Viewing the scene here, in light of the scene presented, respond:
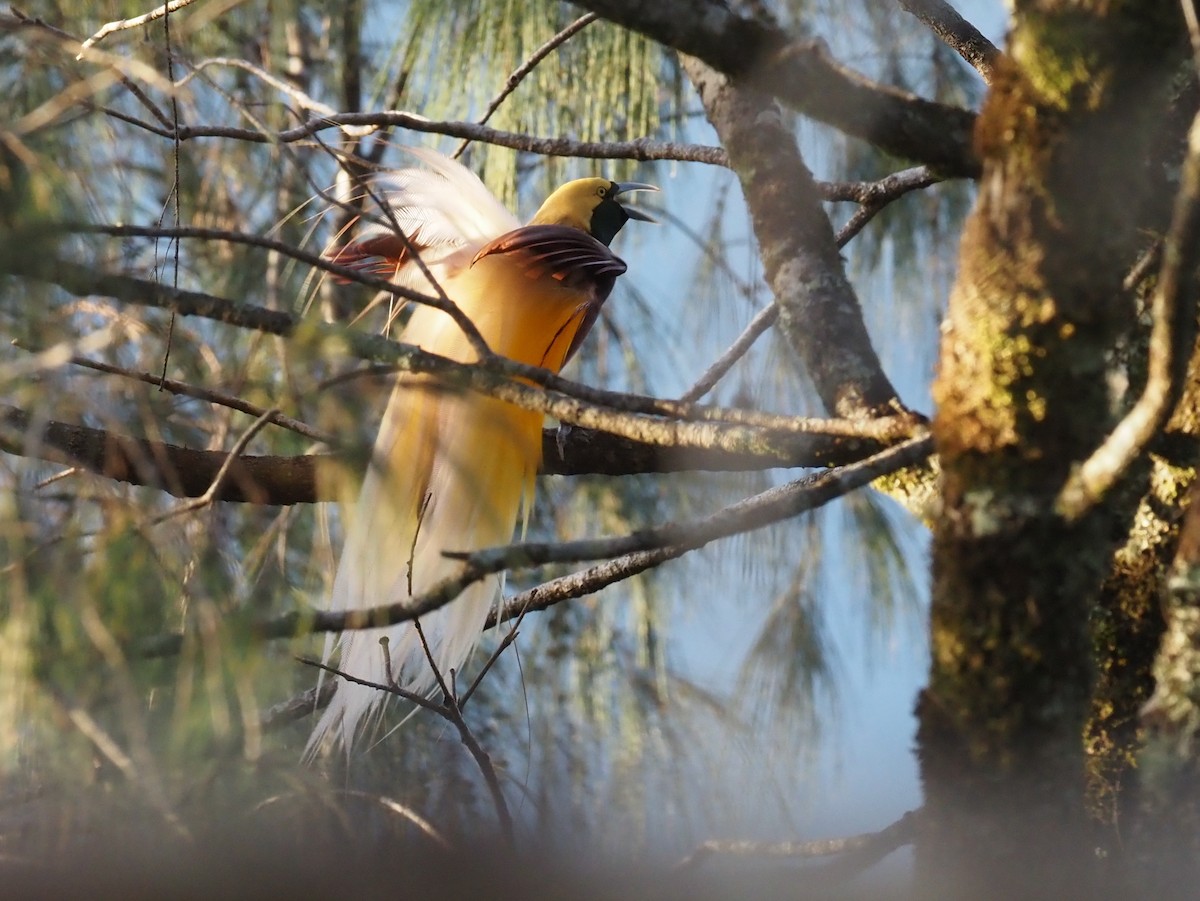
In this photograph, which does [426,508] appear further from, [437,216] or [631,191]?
[631,191]

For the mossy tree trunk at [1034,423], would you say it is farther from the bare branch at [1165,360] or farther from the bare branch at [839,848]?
the bare branch at [839,848]

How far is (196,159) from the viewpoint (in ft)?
6.70

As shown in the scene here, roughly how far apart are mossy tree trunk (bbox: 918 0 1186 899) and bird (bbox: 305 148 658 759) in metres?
0.53

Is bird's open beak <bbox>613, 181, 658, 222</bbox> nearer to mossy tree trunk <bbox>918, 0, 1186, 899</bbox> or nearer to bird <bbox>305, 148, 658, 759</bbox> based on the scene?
bird <bbox>305, 148, 658, 759</bbox>


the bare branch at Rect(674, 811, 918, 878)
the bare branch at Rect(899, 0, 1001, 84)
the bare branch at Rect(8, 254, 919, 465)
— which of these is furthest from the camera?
the bare branch at Rect(899, 0, 1001, 84)

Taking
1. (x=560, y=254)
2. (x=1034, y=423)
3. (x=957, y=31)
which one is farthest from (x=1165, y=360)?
(x=560, y=254)

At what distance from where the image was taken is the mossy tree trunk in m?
0.55

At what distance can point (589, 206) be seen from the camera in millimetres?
1750

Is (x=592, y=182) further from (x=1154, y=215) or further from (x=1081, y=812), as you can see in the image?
(x=1081, y=812)

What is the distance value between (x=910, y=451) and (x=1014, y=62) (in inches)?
7.0

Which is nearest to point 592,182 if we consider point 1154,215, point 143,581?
point 1154,215

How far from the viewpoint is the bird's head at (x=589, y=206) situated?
1.73m

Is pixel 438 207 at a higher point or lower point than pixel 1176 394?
higher

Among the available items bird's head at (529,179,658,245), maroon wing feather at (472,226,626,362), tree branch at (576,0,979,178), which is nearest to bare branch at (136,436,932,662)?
tree branch at (576,0,979,178)
